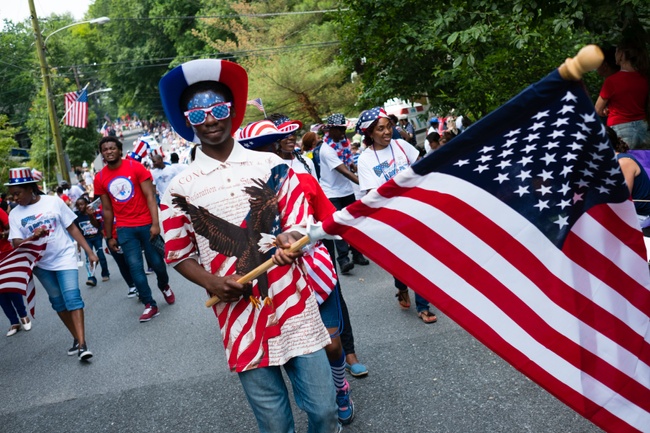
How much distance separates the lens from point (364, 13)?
997cm

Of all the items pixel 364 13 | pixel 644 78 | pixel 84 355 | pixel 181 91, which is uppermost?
pixel 364 13

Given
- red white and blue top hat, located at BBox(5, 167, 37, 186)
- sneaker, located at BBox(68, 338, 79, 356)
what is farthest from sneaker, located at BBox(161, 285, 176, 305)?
red white and blue top hat, located at BBox(5, 167, 37, 186)

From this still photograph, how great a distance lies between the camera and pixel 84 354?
263 inches

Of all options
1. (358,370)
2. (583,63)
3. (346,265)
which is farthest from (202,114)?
(346,265)

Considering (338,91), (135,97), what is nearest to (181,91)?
(338,91)

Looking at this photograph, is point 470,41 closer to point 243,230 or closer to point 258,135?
point 258,135

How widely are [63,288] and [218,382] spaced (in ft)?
7.50

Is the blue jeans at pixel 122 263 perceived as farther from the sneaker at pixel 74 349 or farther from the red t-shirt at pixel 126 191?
the sneaker at pixel 74 349

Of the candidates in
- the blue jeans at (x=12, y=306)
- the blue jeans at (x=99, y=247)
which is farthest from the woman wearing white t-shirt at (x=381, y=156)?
the blue jeans at (x=99, y=247)

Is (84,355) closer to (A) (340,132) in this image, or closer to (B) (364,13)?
(A) (340,132)

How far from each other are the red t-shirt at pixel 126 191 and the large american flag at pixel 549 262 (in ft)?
18.8

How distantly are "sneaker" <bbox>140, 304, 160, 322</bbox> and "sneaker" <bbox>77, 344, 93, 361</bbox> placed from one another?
1.33 metres

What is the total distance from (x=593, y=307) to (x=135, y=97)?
204 ft

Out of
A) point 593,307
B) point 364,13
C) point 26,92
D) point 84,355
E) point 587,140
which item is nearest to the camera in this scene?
point 587,140
